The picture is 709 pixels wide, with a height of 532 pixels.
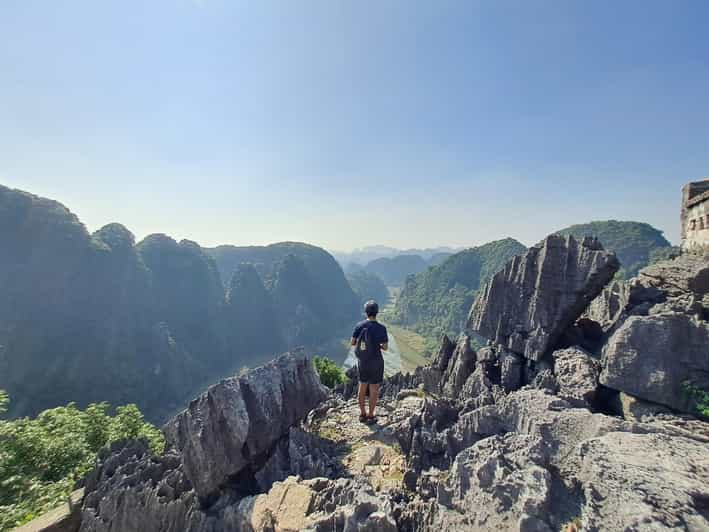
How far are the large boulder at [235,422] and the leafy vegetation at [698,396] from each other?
6.52 metres

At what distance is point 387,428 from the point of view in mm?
7363

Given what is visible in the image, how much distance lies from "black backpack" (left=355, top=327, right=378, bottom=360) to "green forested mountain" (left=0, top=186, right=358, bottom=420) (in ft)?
215

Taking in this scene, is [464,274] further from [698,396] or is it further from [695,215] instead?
[698,396]

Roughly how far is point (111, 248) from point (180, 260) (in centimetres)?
2683

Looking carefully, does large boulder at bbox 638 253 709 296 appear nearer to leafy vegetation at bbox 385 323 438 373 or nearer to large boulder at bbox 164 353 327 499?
large boulder at bbox 164 353 327 499

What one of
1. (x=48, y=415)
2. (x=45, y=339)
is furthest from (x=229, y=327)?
(x=48, y=415)

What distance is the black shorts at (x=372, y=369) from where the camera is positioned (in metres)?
7.28

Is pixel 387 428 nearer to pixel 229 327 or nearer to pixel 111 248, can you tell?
pixel 111 248

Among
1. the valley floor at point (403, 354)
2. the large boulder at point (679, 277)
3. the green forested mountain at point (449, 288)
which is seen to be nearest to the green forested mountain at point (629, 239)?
the green forested mountain at point (449, 288)

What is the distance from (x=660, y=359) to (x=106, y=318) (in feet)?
296

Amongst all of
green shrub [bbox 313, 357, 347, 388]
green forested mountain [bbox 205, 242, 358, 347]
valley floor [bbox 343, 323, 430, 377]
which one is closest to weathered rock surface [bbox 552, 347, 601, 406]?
green shrub [bbox 313, 357, 347, 388]

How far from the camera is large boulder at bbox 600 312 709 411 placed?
5.05m

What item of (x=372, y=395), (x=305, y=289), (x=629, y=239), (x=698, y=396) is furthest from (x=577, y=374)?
(x=305, y=289)

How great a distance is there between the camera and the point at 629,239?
3989 inches
